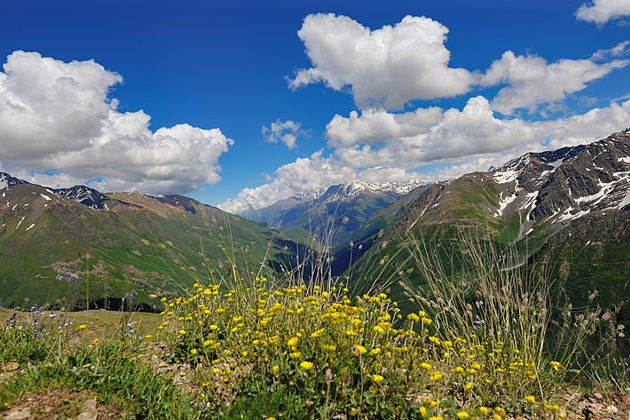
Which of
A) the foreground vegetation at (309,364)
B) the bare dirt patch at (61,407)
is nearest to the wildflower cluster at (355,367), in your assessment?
the foreground vegetation at (309,364)

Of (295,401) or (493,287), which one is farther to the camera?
(493,287)

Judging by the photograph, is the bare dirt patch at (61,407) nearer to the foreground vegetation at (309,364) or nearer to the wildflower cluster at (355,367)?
the foreground vegetation at (309,364)

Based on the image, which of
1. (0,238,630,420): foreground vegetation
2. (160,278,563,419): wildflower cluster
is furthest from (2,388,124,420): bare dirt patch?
(160,278,563,419): wildflower cluster

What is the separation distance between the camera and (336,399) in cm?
436

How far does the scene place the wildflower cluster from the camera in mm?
4109

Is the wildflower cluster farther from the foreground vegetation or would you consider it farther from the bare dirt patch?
the bare dirt patch

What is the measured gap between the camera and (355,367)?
14.0 feet

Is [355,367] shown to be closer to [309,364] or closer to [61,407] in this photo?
[309,364]

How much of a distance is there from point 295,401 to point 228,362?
4.96ft

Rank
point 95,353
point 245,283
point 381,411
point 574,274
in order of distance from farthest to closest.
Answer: point 574,274 < point 245,283 < point 95,353 < point 381,411

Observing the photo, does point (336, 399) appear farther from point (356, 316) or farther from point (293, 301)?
point (293, 301)

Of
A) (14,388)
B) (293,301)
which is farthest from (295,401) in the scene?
(14,388)

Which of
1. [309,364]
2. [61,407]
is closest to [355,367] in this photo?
[309,364]

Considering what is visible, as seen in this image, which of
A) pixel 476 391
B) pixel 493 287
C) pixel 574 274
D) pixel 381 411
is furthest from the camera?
pixel 574 274
